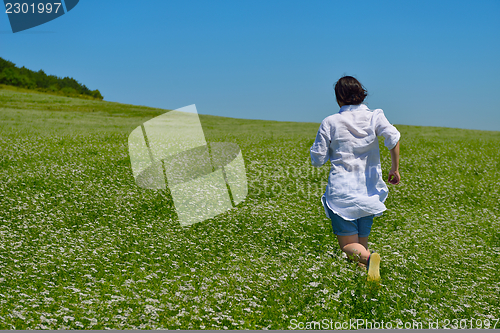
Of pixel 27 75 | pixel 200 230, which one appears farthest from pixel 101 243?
pixel 27 75

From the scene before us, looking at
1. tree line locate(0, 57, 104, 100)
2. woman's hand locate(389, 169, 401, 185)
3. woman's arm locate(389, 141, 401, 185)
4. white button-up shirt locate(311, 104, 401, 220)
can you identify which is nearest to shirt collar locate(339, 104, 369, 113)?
white button-up shirt locate(311, 104, 401, 220)

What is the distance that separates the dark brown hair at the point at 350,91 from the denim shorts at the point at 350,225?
1.99 m

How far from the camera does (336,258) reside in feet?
31.2

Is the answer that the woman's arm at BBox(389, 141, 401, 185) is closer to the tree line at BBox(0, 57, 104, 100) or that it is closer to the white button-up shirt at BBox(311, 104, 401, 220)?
the white button-up shirt at BBox(311, 104, 401, 220)

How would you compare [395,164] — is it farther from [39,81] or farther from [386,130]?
[39,81]

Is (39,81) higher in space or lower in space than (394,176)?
higher

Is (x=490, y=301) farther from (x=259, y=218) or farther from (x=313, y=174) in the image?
(x=313, y=174)

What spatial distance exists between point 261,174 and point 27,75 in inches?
4652

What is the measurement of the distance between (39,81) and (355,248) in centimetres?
12960

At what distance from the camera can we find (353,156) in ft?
24.0

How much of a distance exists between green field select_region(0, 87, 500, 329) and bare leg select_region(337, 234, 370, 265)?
530 mm

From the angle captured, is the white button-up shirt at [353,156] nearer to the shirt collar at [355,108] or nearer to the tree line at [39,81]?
the shirt collar at [355,108]

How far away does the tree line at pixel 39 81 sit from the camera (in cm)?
11088

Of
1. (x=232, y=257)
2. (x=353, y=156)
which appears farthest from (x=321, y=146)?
(x=232, y=257)
